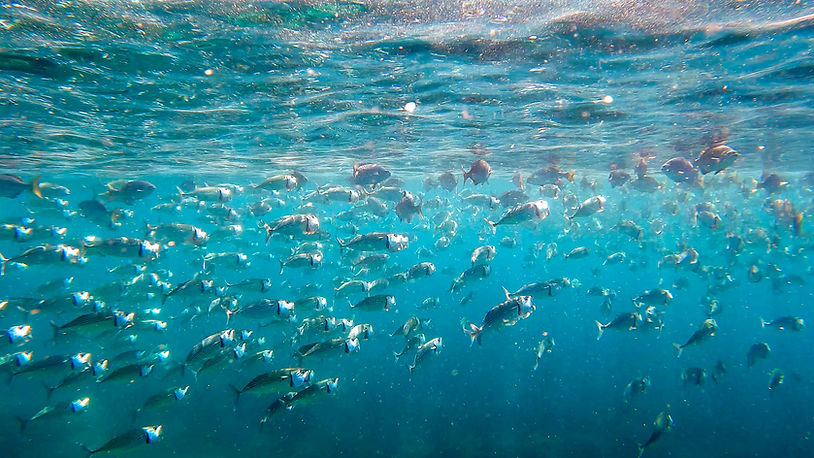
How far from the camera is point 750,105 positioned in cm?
1438

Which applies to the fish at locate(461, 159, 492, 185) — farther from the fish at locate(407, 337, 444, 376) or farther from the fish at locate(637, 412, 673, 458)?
the fish at locate(637, 412, 673, 458)

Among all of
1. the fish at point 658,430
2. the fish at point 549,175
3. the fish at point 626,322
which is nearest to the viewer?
the fish at point 658,430

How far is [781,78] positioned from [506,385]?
15.2m

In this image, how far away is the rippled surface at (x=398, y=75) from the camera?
8758mm

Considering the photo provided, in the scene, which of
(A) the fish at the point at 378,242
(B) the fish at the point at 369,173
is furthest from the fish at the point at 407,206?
(A) the fish at the point at 378,242

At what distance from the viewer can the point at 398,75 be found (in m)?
12.1

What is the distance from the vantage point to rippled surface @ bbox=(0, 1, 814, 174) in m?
8.76

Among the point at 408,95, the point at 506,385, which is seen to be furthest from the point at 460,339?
the point at 408,95

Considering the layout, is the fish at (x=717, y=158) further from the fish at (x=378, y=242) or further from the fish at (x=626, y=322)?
the fish at (x=378, y=242)

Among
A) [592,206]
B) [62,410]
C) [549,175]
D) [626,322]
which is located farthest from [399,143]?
[62,410]

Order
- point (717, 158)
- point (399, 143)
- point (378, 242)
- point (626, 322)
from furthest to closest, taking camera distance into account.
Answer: point (399, 143) → point (626, 322) → point (717, 158) → point (378, 242)

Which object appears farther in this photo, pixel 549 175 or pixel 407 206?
pixel 549 175

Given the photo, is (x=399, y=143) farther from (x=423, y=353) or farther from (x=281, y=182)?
(x=423, y=353)

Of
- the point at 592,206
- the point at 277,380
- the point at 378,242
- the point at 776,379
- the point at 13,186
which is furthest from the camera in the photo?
the point at 592,206
